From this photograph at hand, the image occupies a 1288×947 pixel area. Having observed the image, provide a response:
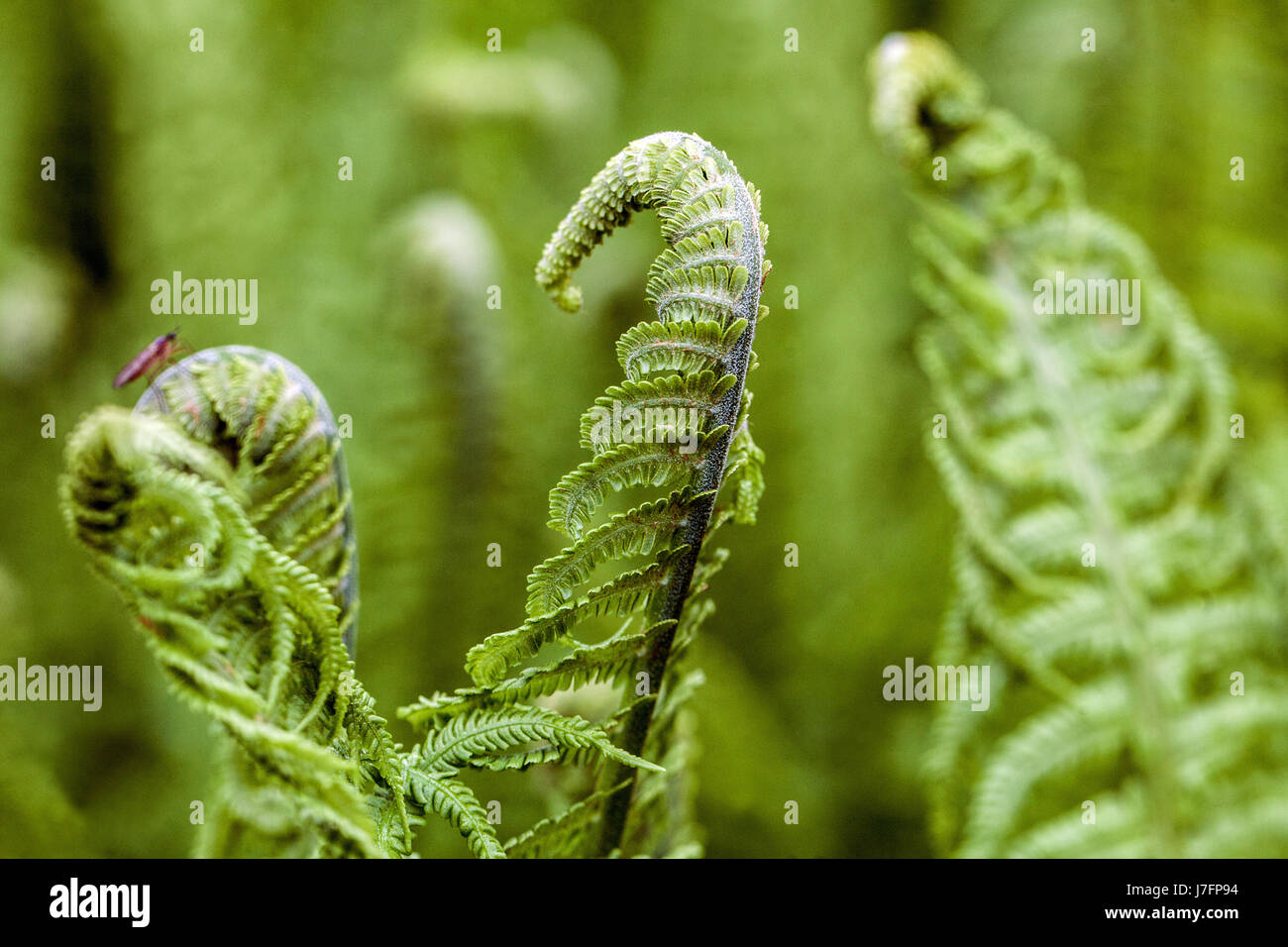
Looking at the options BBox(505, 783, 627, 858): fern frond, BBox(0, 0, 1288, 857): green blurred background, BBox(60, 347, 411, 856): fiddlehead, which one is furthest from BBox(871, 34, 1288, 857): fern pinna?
BBox(60, 347, 411, 856): fiddlehead

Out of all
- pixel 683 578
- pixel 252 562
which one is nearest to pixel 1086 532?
pixel 683 578

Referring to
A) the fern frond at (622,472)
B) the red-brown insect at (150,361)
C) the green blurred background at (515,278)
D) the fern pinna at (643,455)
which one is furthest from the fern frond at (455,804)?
the green blurred background at (515,278)

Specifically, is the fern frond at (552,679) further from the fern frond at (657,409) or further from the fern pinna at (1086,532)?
the fern pinna at (1086,532)

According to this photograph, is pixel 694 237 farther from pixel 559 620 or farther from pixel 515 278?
pixel 515 278

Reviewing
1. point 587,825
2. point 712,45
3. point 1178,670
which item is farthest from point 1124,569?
point 712,45

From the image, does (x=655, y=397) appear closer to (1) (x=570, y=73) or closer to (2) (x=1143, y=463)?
(2) (x=1143, y=463)
